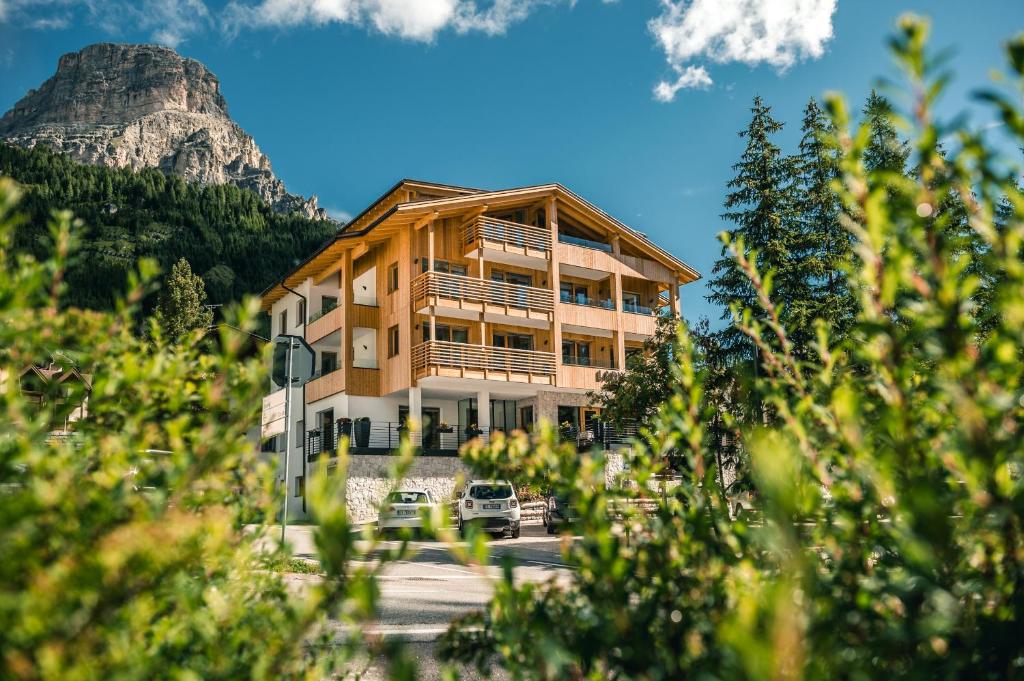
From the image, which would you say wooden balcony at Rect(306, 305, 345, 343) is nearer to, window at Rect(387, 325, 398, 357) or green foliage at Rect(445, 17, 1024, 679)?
window at Rect(387, 325, 398, 357)

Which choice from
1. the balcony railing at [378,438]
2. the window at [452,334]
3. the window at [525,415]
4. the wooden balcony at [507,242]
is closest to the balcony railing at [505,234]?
the wooden balcony at [507,242]

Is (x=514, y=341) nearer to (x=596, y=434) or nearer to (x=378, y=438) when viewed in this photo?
(x=596, y=434)

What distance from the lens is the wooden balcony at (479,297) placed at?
102ft

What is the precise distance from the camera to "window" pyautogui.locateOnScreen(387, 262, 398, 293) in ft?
112

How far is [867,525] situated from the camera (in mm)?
1870

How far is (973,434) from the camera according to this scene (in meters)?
1.20

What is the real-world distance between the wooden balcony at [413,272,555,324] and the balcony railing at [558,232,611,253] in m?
3.02

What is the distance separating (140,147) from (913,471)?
661 feet

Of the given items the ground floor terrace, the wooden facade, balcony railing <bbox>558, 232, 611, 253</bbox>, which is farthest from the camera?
balcony railing <bbox>558, 232, 611, 253</bbox>

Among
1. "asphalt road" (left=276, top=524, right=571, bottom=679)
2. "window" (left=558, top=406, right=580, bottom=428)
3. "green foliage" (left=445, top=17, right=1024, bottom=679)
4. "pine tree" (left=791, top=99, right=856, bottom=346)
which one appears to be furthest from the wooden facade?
"green foliage" (left=445, top=17, right=1024, bottom=679)

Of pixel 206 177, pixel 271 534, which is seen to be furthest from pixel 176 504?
pixel 206 177

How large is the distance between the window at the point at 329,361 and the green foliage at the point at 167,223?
126ft

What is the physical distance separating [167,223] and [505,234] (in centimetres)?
7057

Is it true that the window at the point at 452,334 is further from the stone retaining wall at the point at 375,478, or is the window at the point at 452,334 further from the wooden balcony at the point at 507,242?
the stone retaining wall at the point at 375,478
